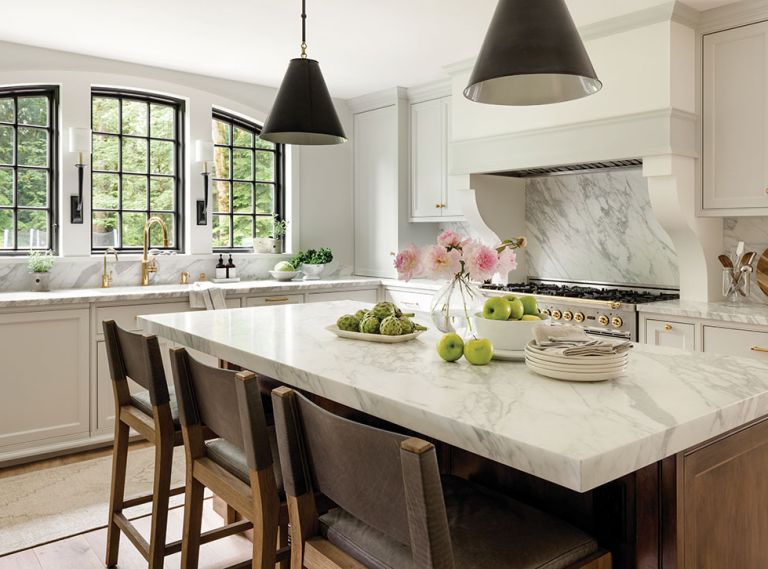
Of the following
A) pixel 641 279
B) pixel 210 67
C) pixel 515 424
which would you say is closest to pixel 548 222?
pixel 641 279

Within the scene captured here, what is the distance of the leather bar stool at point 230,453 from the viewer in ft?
4.75

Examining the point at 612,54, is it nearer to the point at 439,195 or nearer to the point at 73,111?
the point at 439,195

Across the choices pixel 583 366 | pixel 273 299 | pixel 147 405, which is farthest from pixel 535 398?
pixel 273 299

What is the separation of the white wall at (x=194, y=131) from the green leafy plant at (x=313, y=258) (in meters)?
0.23

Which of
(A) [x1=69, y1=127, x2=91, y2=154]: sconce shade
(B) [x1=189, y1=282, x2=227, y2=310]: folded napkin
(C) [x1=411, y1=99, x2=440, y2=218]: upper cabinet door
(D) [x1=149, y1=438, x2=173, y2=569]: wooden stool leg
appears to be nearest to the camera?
(D) [x1=149, y1=438, x2=173, y2=569]: wooden stool leg

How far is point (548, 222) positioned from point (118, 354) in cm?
329

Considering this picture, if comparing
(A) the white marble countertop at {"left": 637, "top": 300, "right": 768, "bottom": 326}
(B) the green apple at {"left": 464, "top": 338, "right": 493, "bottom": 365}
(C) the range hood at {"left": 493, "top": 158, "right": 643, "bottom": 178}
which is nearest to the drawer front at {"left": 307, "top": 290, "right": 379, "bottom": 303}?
(C) the range hood at {"left": 493, "top": 158, "right": 643, "bottom": 178}

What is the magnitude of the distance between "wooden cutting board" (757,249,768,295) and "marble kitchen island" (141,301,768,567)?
6.52 feet

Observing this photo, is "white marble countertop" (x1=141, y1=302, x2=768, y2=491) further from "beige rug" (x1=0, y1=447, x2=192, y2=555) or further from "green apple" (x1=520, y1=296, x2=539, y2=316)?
"beige rug" (x1=0, y1=447, x2=192, y2=555)

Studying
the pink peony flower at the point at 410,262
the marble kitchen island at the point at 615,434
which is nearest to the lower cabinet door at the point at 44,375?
the marble kitchen island at the point at 615,434

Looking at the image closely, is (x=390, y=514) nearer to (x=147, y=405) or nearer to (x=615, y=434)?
(x=615, y=434)

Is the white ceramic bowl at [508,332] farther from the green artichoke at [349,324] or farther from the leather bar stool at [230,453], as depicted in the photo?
the leather bar stool at [230,453]

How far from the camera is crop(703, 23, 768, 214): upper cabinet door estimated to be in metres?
3.26

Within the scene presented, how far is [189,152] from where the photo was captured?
4.81 meters
